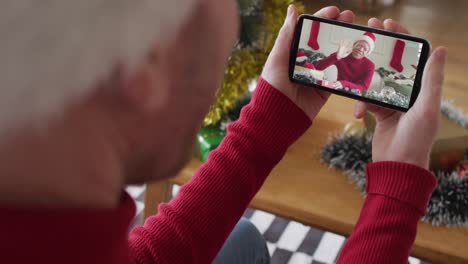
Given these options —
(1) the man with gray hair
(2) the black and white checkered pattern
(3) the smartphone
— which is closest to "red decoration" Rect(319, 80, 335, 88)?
(3) the smartphone

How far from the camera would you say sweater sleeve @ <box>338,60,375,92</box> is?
0.69 meters

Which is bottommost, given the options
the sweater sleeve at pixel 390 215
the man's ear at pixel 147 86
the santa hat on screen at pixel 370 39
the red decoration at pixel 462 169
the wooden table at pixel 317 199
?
the wooden table at pixel 317 199

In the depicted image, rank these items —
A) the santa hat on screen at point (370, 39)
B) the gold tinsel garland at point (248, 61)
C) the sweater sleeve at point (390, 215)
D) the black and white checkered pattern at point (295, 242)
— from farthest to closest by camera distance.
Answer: the black and white checkered pattern at point (295, 242) < the gold tinsel garland at point (248, 61) < the santa hat on screen at point (370, 39) < the sweater sleeve at point (390, 215)

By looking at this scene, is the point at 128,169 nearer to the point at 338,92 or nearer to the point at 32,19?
the point at 32,19

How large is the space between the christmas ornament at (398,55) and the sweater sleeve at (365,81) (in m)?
0.03

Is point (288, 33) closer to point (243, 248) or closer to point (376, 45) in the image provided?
point (376, 45)

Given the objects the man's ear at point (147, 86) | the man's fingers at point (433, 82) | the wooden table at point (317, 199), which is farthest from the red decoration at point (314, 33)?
the man's ear at point (147, 86)

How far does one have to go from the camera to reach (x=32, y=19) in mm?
260

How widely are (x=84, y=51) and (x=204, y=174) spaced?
412 mm

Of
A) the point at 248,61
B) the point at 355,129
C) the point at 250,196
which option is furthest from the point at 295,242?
the point at 250,196

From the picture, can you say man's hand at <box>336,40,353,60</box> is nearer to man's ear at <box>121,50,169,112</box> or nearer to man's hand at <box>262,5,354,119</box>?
man's hand at <box>262,5,354,119</box>

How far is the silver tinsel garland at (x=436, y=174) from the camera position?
0.82 meters

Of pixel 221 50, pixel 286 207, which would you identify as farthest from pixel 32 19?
pixel 286 207

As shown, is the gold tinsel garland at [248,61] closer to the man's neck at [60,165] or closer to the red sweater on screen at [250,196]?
the red sweater on screen at [250,196]
